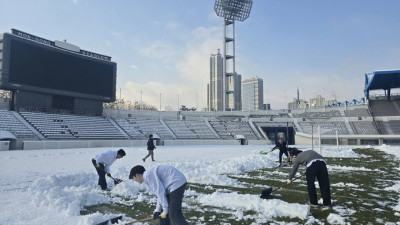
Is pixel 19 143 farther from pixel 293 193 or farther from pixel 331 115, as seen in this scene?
pixel 331 115

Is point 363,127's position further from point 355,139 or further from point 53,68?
point 53,68

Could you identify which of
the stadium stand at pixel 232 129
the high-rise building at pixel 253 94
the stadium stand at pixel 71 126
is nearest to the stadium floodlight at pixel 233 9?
the stadium stand at pixel 232 129

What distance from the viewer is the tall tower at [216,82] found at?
117 meters

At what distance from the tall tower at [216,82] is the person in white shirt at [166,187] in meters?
112

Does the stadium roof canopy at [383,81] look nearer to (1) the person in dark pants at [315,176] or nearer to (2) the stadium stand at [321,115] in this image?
(2) the stadium stand at [321,115]

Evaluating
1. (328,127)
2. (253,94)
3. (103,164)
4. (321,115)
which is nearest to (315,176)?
(103,164)

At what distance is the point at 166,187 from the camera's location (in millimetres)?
4879

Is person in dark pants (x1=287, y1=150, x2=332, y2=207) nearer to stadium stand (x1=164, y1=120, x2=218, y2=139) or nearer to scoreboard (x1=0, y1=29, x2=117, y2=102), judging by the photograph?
scoreboard (x1=0, y1=29, x2=117, y2=102)

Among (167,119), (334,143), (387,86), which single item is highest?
(387,86)

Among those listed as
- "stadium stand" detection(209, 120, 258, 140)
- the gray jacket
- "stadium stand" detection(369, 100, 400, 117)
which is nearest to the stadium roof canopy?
"stadium stand" detection(369, 100, 400, 117)

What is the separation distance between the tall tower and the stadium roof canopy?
211 feet

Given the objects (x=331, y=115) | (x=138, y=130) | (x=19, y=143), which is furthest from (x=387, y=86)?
(x=19, y=143)

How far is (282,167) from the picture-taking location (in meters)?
16.0

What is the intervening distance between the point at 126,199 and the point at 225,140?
43.1 m
